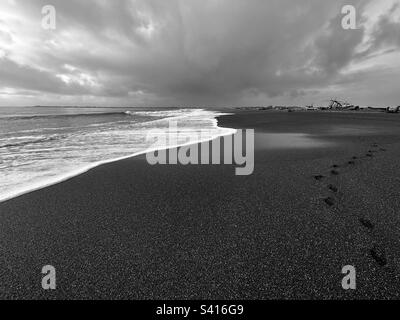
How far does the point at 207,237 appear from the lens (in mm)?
3479

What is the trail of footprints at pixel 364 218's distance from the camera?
292cm

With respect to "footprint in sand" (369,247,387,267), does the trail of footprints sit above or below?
above

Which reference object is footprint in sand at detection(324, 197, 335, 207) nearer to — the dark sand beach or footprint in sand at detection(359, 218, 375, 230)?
the dark sand beach

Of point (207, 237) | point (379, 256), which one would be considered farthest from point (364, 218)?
point (207, 237)

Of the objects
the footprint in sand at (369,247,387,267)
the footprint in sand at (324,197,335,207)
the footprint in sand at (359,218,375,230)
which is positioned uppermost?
the footprint in sand at (324,197,335,207)

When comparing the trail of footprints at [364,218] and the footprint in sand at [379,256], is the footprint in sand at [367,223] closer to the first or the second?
the trail of footprints at [364,218]

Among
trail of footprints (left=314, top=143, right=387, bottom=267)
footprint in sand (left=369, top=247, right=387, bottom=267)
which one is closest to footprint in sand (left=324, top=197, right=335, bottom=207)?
trail of footprints (left=314, top=143, right=387, bottom=267)

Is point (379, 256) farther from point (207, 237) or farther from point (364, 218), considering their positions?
point (207, 237)

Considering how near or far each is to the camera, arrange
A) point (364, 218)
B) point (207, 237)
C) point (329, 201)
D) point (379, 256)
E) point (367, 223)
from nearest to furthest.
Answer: point (379, 256)
point (207, 237)
point (367, 223)
point (364, 218)
point (329, 201)

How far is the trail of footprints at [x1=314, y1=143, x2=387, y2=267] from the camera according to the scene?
2.92 m

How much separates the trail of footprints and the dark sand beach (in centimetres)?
3

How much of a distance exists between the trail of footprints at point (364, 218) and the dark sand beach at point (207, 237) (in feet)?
0.09

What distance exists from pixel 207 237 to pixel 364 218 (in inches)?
117
